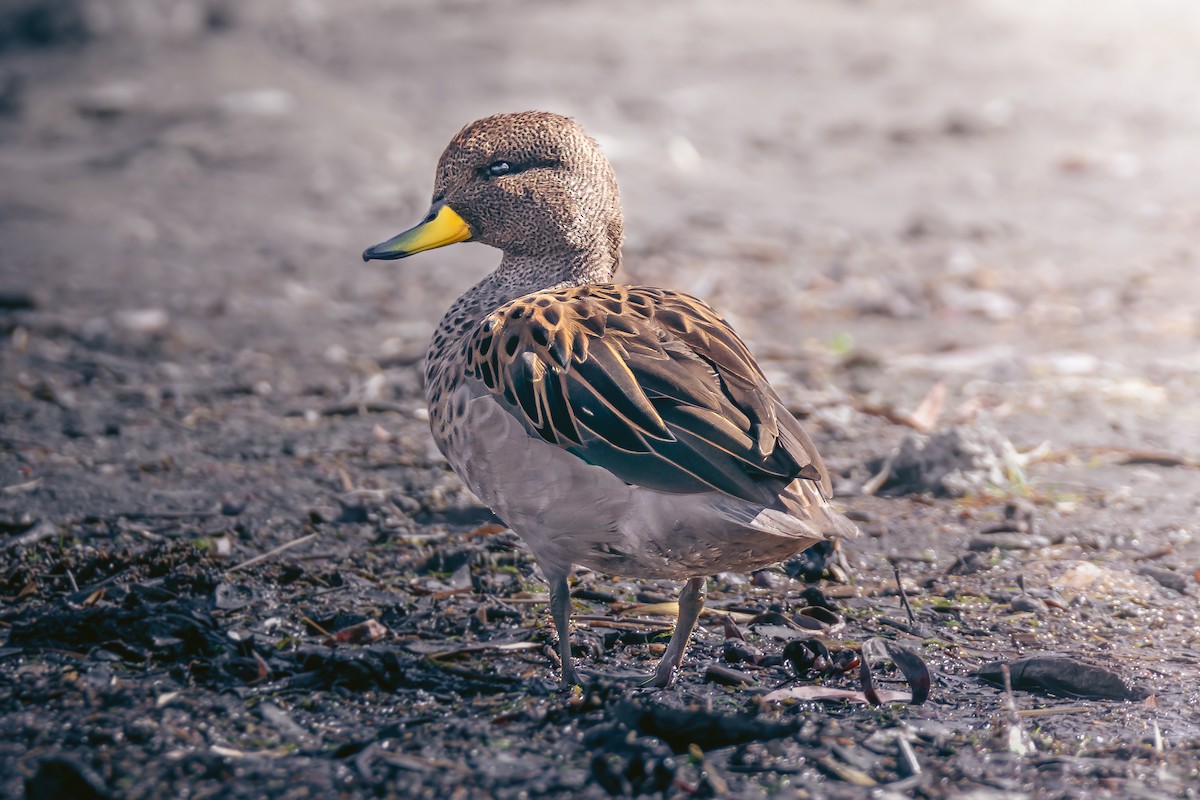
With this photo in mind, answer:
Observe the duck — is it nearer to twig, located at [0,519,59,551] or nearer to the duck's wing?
the duck's wing

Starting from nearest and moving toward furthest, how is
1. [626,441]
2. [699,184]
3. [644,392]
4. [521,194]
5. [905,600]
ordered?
[626,441], [644,392], [905,600], [521,194], [699,184]

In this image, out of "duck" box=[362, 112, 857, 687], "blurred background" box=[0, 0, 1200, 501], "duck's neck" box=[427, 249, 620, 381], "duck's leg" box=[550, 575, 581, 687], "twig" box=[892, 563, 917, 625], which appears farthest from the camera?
"blurred background" box=[0, 0, 1200, 501]

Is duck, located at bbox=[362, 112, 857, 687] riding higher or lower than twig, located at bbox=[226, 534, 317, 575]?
higher

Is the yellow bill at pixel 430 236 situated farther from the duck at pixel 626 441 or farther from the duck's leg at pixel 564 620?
the duck's leg at pixel 564 620

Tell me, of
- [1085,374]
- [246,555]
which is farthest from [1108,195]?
[246,555]

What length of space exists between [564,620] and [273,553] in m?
1.37

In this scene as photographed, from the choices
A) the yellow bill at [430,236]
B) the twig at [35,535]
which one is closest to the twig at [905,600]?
the yellow bill at [430,236]

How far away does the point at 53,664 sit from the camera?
3.63m

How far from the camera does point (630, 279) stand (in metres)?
8.27

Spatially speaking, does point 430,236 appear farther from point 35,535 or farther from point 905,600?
point 905,600

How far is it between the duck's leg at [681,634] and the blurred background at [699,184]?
2.26 meters

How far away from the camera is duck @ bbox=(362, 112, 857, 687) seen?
329 cm

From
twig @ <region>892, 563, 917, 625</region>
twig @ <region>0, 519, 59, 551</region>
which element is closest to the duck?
twig @ <region>892, 563, 917, 625</region>

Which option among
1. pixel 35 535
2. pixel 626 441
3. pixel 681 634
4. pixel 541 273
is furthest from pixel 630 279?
pixel 626 441
